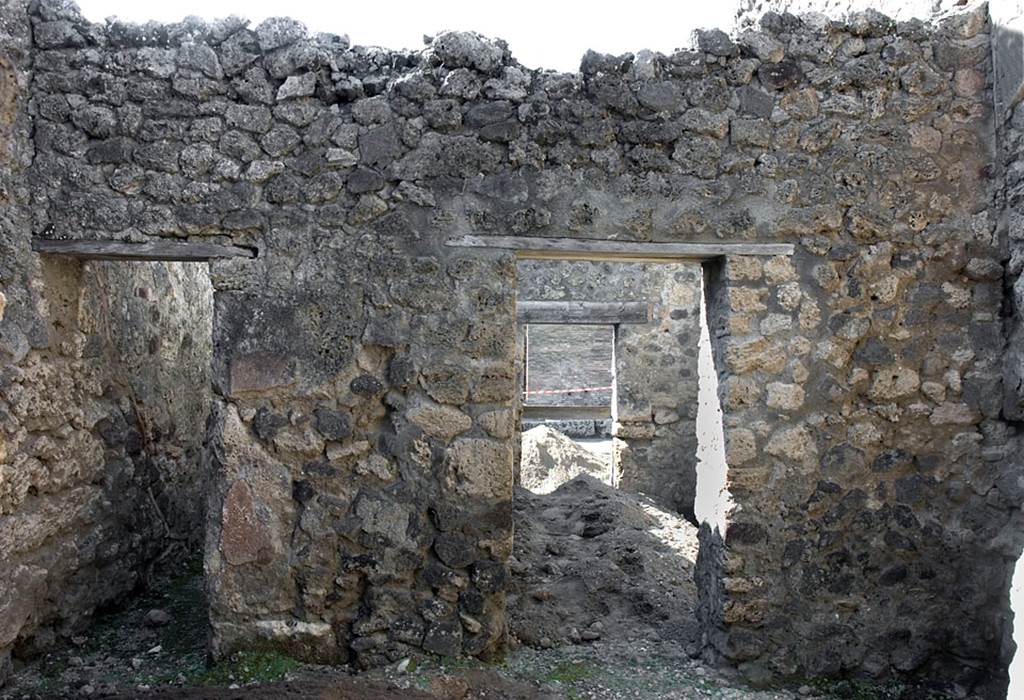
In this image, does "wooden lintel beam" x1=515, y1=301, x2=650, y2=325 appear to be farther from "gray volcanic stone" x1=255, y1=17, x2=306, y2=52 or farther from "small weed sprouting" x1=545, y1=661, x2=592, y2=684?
"gray volcanic stone" x1=255, y1=17, x2=306, y2=52

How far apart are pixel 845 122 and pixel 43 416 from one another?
148 inches

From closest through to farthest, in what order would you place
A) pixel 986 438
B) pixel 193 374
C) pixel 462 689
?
pixel 462 689 → pixel 986 438 → pixel 193 374

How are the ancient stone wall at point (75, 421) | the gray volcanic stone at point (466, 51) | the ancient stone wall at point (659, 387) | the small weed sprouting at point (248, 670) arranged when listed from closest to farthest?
the ancient stone wall at point (75, 421), the small weed sprouting at point (248, 670), the gray volcanic stone at point (466, 51), the ancient stone wall at point (659, 387)

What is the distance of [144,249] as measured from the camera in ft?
11.7

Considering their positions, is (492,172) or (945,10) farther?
(945,10)

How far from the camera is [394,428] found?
367 centimetres

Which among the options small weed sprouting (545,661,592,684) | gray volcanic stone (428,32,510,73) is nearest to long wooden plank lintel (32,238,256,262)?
gray volcanic stone (428,32,510,73)

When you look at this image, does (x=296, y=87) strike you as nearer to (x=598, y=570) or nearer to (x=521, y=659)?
(x=521, y=659)

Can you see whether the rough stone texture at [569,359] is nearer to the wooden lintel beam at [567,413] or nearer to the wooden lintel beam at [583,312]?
the wooden lintel beam at [567,413]

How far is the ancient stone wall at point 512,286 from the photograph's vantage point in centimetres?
358

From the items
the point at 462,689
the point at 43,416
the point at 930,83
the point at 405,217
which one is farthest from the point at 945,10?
the point at 43,416

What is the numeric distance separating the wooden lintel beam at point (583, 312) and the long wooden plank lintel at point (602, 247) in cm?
433

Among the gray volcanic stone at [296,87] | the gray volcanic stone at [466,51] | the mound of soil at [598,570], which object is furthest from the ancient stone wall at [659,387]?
the gray volcanic stone at [296,87]

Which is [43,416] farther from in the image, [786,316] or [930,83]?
[930,83]
